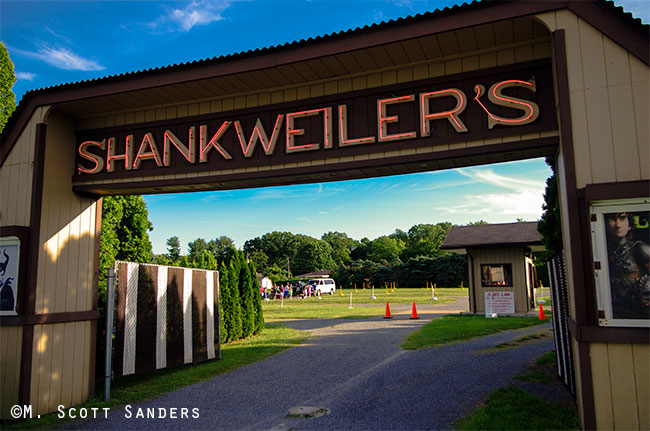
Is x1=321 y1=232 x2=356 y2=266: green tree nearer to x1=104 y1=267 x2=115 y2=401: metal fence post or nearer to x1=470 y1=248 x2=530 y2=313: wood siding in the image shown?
x1=470 y1=248 x2=530 y2=313: wood siding

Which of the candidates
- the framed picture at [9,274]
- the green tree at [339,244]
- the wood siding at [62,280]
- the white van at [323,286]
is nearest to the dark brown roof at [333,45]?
the wood siding at [62,280]

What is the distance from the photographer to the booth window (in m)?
19.0

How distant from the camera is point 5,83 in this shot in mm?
11500

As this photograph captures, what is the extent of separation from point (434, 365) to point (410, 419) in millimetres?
3266

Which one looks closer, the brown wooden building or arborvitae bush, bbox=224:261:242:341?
the brown wooden building

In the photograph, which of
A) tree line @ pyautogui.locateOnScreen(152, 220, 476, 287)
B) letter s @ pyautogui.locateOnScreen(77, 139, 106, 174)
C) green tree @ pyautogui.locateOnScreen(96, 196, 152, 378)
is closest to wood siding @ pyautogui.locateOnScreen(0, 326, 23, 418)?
letter s @ pyautogui.locateOnScreen(77, 139, 106, 174)

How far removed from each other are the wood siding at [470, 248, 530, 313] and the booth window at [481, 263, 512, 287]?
134 mm

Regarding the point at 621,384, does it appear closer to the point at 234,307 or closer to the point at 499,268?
the point at 234,307

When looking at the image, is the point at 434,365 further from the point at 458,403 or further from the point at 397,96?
the point at 397,96

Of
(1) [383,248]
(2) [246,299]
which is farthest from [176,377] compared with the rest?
(1) [383,248]

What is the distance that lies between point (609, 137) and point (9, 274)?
806 centimetres

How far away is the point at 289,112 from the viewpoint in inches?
263

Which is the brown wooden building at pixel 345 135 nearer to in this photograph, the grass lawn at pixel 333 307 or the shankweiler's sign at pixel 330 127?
the shankweiler's sign at pixel 330 127

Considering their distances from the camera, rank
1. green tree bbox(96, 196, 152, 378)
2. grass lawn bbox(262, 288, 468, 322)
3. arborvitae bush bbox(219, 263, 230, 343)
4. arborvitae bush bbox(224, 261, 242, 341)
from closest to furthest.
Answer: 1. arborvitae bush bbox(219, 263, 230, 343)
2. arborvitae bush bbox(224, 261, 242, 341)
3. green tree bbox(96, 196, 152, 378)
4. grass lawn bbox(262, 288, 468, 322)
